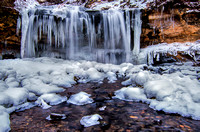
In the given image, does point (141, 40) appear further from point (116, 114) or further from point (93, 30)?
point (116, 114)

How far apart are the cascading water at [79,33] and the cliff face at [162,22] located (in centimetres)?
53

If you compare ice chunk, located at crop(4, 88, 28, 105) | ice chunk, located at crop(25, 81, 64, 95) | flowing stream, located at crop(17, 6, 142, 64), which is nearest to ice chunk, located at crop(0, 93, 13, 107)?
ice chunk, located at crop(4, 88, 28, 105)

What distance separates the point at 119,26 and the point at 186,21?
3389mm

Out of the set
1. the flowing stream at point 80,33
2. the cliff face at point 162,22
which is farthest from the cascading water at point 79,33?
the cliff face at point 162,22

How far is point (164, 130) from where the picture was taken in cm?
122

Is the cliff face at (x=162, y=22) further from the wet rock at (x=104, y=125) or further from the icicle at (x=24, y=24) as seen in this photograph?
the wet rock at (x=104, y=125)

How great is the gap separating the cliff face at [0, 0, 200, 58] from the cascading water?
528 millimetres

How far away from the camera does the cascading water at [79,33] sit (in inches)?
228

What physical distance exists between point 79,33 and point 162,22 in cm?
457

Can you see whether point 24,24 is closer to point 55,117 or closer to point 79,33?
point 79,33

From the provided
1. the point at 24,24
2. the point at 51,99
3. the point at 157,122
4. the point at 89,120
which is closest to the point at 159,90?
the point at 157,122

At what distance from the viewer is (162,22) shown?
623cm

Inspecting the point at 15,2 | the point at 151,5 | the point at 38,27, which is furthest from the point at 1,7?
the point at 151,5

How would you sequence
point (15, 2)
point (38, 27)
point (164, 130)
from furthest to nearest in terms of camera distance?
point (15, 2), point (38, 27), point (164, 130)
